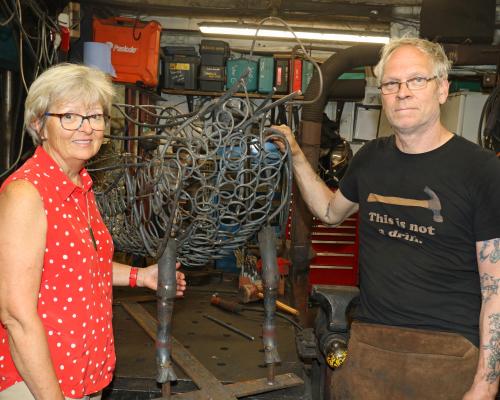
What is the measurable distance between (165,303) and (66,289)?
1.71 ft

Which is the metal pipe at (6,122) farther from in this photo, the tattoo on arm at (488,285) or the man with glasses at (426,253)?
the tattoo on arm at (488,285)

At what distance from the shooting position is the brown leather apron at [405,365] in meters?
1.54

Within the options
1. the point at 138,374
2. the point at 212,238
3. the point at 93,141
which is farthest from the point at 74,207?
the point at 138,374

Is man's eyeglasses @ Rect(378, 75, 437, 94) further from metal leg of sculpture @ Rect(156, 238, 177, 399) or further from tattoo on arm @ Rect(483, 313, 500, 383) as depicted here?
metal leg of sculpture @ Rect(156, 238, 177, 399)

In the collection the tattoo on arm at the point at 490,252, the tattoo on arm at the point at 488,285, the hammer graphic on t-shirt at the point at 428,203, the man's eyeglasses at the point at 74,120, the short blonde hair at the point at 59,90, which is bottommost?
Result: the tattoo on arm at the point at 488,285

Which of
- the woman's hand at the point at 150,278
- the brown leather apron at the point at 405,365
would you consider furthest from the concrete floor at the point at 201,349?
the woman's hand at the point at 150,278

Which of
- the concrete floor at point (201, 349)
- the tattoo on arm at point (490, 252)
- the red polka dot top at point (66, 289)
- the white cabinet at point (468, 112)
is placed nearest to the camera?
the red polka dot top at point (66, 289)

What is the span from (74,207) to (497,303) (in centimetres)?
125

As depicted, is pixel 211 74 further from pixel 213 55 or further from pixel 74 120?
pixel 74 120

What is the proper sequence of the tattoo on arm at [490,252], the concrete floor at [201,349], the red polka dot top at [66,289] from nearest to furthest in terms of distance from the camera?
the red polka dot top at [66,289] → the tattoo on arm at [490,252] → the concrete floor at [201,349]

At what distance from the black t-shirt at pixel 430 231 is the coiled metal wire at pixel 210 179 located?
0.36 m

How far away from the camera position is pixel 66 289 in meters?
1.25

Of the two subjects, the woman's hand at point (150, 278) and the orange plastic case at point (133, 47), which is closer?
the woman's hand at point (150, 278)

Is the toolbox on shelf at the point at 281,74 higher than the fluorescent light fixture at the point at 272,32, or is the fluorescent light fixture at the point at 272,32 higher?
the fluorescent light fixture at the point at 272,32
